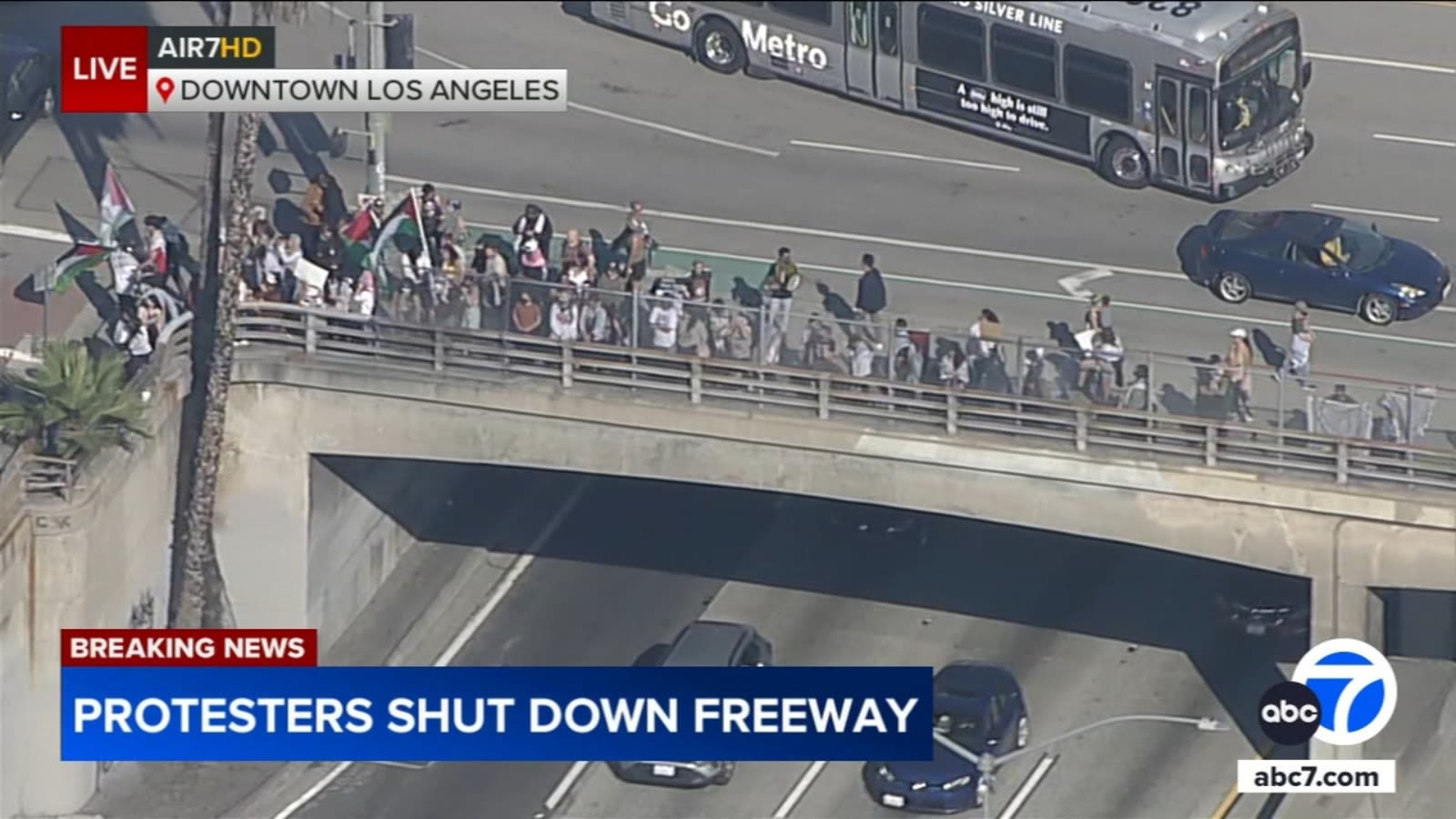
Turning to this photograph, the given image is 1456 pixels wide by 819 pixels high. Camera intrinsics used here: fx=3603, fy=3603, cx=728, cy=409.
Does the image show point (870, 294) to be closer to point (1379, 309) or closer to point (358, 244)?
point (1379, 309)

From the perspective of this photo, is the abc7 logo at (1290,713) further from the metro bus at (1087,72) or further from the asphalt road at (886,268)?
the metro bus at (1087,72)

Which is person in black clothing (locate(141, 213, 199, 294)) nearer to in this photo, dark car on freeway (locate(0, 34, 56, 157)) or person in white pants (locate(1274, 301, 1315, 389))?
dark car on freeway (locate(0, 34, 56, 157))

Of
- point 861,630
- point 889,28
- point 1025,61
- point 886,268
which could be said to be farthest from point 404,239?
point 1025,61

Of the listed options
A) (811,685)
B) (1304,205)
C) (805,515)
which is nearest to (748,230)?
(805,515)

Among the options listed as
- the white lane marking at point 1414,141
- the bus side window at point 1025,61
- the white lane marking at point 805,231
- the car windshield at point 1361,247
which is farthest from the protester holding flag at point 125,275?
the white lane marking at point 1414,141

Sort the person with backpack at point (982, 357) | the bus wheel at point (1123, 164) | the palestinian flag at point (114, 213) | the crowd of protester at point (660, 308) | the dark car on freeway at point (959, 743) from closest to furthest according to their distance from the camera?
the crowd of protester at point (660, 308), the person with backpack at point (982, 357), the dark car on freeway at point (959, 743), the palestinian flag at point (114, 213), the bus wheel at point (1123, 164)

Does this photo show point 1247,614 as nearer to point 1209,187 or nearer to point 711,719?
point 1209,187
